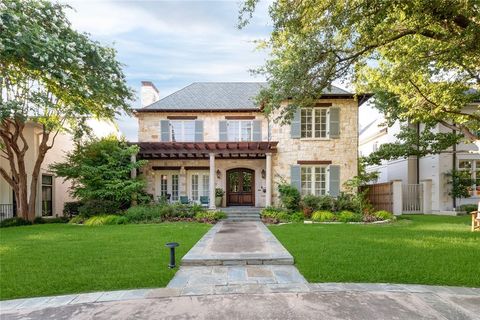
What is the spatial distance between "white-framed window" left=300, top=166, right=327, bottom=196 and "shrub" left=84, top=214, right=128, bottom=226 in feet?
28.7

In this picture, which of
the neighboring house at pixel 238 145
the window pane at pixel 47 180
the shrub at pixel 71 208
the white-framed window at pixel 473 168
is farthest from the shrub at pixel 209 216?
the white-framed window at pixel 473 168

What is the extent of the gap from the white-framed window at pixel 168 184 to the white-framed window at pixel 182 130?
1.96 m

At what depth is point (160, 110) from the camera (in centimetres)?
1702

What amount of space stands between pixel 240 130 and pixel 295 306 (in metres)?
13.7

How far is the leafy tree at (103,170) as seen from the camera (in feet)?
46.0

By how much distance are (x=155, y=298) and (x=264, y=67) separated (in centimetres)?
955

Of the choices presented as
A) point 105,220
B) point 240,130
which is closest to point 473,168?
point 240,130

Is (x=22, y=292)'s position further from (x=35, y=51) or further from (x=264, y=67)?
(x=264, y=67)

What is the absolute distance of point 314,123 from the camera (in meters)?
15.8

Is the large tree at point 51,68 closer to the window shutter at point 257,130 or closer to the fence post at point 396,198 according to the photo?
the window shutter at point 257,130

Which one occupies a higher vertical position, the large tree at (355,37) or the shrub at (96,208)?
the large tree at (355,37)

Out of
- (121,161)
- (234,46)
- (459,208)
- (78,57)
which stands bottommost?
(459,208)

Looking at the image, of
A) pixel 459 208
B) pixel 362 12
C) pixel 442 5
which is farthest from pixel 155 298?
pixel 459 208

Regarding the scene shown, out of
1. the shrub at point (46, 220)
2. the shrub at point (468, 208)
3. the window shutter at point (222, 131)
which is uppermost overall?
the window shutter at point (222, 131)
